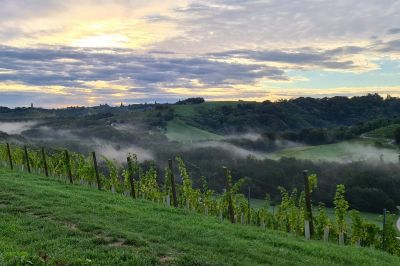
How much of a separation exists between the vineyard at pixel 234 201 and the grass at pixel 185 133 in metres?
125

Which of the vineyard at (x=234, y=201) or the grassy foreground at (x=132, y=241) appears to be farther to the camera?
the vineyard at (x=234, y=201)

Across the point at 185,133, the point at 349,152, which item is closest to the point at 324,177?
the point at 349,152

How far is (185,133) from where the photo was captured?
180 metres

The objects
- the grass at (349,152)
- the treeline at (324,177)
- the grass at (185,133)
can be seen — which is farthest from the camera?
the grass at (185,133)

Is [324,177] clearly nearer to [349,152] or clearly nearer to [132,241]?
[349,152]

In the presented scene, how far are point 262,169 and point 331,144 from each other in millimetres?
47143

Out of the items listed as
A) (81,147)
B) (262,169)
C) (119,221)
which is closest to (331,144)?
(262,169)

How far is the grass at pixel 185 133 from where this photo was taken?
557 feet

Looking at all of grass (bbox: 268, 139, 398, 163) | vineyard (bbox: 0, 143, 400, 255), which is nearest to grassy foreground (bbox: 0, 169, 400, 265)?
vineyard (bbox: 0, 143, 400, 255)

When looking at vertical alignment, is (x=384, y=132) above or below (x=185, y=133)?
below

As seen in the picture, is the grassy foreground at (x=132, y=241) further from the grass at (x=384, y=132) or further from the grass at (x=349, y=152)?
the grass at (x=384, y=132)

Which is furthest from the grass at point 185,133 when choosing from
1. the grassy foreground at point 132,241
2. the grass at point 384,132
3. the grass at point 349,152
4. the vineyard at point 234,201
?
the grassy foreground at point 132,241

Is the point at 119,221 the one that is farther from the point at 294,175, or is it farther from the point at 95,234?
the point at 294,175

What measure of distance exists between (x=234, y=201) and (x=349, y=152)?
107 m
